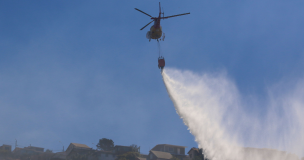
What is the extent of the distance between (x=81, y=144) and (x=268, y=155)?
66.6 metres

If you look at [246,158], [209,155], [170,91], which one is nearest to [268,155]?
[246,158]

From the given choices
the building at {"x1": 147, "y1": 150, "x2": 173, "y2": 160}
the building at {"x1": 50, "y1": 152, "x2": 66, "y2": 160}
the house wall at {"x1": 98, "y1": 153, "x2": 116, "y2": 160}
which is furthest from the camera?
the house wall at {"x1": 98, "y1": 153, "x2": 116, "y2": 160}

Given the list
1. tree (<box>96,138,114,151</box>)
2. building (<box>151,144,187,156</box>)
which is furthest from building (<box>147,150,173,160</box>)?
tree (<box>96,138,114,151</box>)

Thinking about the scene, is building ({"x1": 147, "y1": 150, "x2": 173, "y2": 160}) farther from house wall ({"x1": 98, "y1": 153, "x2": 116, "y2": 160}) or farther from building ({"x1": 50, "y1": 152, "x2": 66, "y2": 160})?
building ({"x1": 50, "y1": 152, "x2": 66, "y2": 160})

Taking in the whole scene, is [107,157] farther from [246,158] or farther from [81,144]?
[246,158]

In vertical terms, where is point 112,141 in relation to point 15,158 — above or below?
above

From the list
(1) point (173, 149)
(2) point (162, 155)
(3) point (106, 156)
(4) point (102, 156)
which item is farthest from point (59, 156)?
(1) point (173, 149)

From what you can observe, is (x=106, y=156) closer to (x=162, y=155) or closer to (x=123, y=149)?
(x=123, y=149)

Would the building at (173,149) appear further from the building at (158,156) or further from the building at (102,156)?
the building at (102,156)

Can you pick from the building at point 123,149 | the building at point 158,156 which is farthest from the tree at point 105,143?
the building at point 158,156

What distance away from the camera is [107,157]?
89438 millimetres

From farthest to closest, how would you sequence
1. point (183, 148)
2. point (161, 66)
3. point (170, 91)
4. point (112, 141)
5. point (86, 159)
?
point (112, 141), point (183, 148), point (86, 159), point (170, 91), point (161, 66)

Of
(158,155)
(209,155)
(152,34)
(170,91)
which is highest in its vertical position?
(152,34)

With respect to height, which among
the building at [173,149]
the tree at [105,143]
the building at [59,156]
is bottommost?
the building at [59,156]
